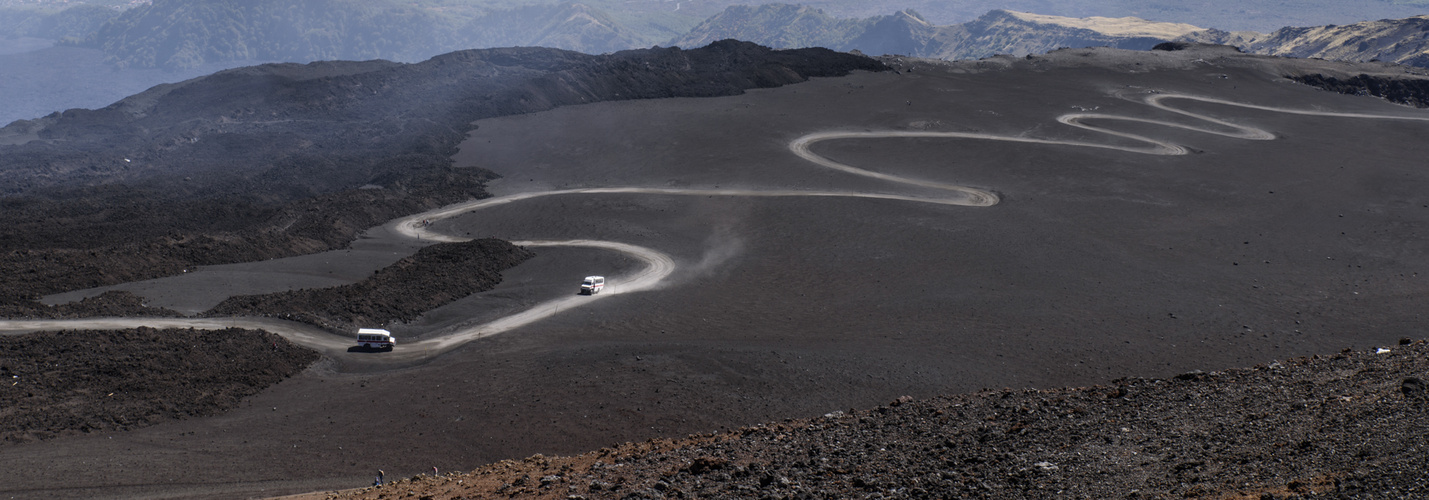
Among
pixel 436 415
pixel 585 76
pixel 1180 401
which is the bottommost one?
pixel 436 415

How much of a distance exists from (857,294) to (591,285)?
10.5 meters

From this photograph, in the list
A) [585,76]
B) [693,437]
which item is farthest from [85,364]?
[585,76]

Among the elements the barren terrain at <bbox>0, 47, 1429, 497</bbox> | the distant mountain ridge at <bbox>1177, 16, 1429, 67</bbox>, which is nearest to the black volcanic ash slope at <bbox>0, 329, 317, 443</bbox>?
the barren terrain at <bbox>0, 47, 1429, 497</bbox>

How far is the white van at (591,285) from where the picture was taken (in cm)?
3481

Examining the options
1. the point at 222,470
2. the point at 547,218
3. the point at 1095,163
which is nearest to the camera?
the point at 222,470

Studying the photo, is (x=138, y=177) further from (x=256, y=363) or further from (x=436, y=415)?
(x=436, y=415)

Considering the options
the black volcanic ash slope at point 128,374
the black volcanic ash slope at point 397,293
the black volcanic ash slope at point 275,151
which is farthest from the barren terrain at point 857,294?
the black volcanic ash slope at point 275,151

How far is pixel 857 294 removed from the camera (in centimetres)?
3288

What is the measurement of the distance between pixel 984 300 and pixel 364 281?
23957 mm

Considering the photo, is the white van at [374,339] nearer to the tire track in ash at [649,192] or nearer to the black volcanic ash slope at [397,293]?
the tire track in ash at [649,192]

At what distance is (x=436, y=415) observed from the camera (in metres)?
22.5

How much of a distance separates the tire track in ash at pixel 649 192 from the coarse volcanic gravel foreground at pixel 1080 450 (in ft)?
47.0

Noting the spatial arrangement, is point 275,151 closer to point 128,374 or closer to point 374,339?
point 374,339

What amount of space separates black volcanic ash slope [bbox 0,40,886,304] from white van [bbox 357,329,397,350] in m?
13.0
